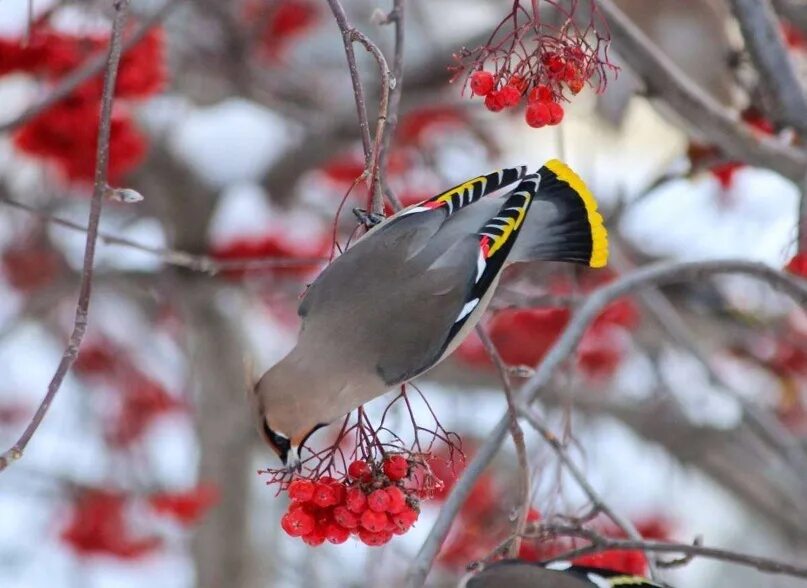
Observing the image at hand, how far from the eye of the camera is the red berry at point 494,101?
148 centimetres

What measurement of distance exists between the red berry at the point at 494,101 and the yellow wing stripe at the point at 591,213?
26cm

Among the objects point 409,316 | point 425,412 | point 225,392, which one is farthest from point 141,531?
point 409,316

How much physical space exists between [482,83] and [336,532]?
554 millimetres

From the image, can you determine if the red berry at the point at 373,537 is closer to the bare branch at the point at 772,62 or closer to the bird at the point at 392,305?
the bird at the point at 392,305

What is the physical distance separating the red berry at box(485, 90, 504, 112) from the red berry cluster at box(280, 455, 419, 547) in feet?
1.39

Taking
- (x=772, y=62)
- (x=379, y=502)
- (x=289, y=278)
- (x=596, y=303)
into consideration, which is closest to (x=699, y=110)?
(x=772, y=62)

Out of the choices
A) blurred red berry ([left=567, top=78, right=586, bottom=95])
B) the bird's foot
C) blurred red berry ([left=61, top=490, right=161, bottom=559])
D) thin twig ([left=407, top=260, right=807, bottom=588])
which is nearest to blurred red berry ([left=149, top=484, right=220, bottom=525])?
blurred red berry ([left=61, top=490, right=161, bottom=559])

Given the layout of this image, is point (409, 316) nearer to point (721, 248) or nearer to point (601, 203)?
point (601, 203)

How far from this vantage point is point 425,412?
16.8 ft

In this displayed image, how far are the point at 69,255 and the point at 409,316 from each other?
2.78 metres

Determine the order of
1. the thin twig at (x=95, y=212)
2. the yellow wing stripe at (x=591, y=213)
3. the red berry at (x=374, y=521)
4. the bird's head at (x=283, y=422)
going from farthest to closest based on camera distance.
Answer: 1. the yellow wing stripe at (x=591, y=213)
2. the bird's head at (x=283, y=422)
3. the red berry at (x=374, y=521)
4. the thin twig at (x=95, y=212)

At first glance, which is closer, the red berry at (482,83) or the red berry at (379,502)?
the red berry at (379,502)

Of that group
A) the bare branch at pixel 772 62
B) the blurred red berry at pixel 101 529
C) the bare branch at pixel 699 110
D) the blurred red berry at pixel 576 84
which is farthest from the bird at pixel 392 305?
A: the blurred red berry at pixel 101 529

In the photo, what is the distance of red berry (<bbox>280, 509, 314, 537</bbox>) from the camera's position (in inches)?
54.0
